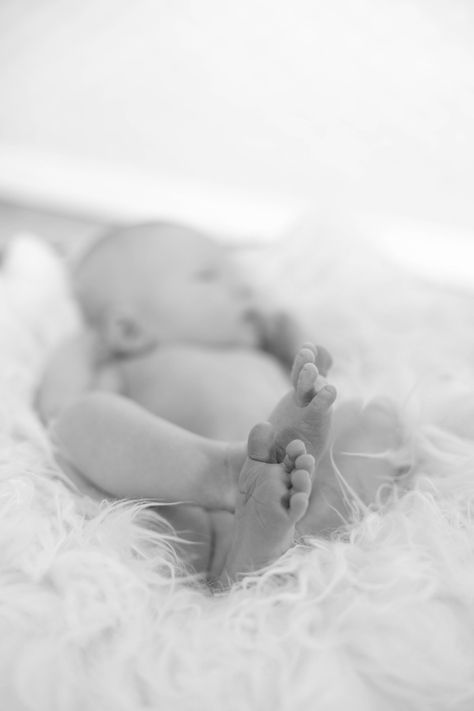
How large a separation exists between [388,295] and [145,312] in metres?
0.43

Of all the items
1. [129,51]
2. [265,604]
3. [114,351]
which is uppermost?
[129,51]

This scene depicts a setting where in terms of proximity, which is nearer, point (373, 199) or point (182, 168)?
point (373, 199)

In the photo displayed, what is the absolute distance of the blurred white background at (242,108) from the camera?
1.57 meters

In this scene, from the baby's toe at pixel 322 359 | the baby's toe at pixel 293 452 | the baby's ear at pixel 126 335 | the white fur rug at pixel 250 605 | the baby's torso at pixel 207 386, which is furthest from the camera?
the baby's ear at pixel 126 335

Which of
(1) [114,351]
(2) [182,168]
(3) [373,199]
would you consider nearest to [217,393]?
(1) [114,351]

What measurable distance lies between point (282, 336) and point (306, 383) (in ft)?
1.59

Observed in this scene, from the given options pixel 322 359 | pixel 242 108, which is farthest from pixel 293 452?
pixel 242 108

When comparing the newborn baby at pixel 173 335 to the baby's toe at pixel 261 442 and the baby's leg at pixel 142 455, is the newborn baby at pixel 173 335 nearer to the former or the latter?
the baby's leg at pixel 142 455

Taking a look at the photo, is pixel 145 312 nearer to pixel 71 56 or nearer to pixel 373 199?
pixel 373 199

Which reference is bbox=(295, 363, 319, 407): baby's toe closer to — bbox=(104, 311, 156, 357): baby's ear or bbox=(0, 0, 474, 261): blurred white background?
bbox=(104, 311, 156, 357): baby's ear

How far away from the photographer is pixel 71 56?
190cm

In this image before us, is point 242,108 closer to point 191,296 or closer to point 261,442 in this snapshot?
point 191,296

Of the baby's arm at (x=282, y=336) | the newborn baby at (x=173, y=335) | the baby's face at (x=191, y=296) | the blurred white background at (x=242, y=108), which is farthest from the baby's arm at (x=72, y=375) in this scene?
the blurred white background at (x=242, y=108)

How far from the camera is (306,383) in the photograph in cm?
69
